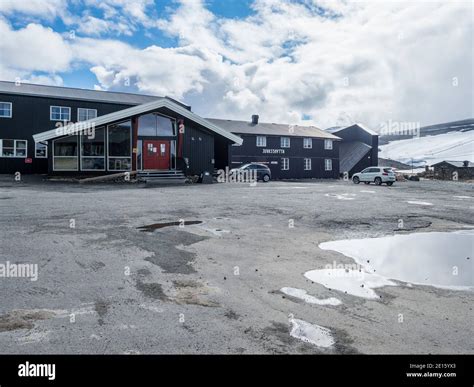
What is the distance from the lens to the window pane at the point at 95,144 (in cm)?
2573

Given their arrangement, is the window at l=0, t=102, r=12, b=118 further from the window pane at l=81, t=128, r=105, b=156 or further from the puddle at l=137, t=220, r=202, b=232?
the puddle at l=137, t=220, r=202, b=232

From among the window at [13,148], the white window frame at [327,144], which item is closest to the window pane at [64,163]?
the window at [13,148]

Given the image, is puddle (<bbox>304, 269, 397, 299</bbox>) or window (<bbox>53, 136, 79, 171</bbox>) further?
window (<bbox>53, 136, 79, 171</bbox>)

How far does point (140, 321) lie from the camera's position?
13.9 feet

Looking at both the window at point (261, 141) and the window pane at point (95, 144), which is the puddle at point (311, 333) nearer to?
the window pane at point (95, 144)

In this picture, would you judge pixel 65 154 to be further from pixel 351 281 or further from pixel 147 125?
pixel 351 281

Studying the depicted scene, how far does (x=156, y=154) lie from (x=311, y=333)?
81.6 ft

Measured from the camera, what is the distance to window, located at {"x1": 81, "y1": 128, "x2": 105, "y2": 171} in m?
25.7

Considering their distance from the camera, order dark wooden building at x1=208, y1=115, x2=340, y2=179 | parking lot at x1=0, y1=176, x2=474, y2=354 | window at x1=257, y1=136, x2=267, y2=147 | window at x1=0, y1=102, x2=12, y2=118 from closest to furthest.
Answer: parking lot at x1=0, y1=176, x2=474, y2=354 < window at x1=0, y1=102, x2=12, y2=118 < dark wooden building at x1=208, y1=115, x2=340, y2=179 < window at x1=257, y1=136, x2=267, y2=147

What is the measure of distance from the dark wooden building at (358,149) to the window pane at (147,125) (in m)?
33.7

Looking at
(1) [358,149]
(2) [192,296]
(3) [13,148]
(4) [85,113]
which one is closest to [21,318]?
(2) [192,296]

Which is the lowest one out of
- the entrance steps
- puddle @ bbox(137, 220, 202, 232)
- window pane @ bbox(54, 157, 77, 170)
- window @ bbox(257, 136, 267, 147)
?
puddle @ bbox(137, 220, 202, 232)

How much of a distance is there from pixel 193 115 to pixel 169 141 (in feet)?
8.58

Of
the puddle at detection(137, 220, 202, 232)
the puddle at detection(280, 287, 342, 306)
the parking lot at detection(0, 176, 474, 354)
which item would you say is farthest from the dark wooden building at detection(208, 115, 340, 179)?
the puddle at detection(280, 287, 342, 306)
